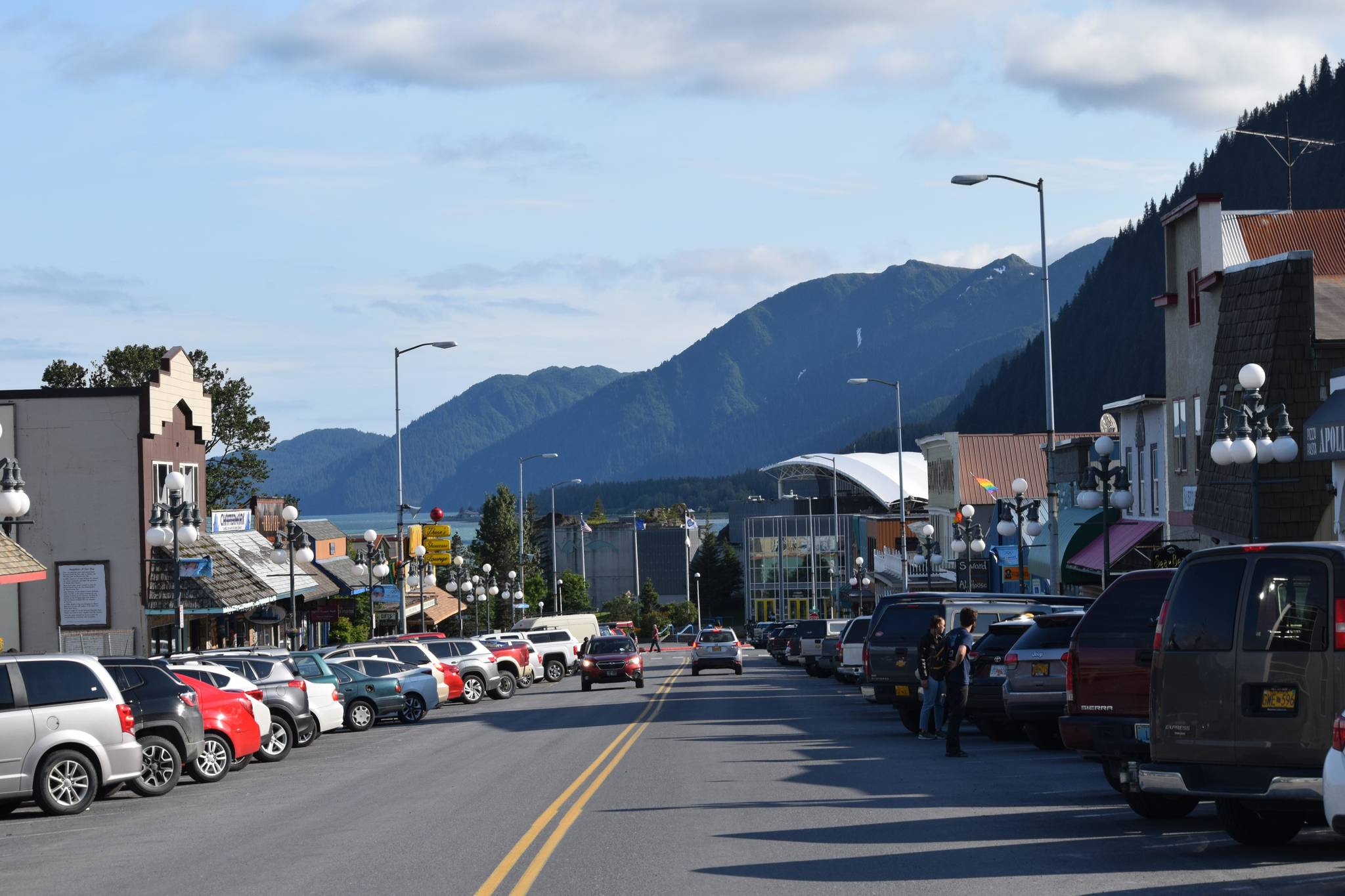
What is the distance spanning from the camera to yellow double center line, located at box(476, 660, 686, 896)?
10.5m

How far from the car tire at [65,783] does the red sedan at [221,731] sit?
3.04 m

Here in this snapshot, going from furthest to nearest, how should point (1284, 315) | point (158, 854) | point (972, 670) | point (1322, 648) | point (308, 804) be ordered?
point (1284, 315), point (972, 670), point (308, 804), point (158, 854), point (1322, 648)

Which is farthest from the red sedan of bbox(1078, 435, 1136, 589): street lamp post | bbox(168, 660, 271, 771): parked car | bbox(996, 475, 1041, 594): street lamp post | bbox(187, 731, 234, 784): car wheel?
bbox(996, 475, 1041, 594): street lamp post

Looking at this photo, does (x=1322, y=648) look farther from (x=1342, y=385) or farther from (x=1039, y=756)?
(x=1342, y=385)

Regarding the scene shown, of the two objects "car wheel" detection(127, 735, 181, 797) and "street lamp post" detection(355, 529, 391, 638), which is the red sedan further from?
"street lamp post" detection(355, 529, 391, 638)

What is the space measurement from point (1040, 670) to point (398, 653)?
64.9 feet

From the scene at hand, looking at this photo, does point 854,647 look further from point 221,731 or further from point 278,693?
point 221,731

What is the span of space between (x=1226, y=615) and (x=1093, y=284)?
165 metres

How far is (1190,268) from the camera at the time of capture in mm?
38750

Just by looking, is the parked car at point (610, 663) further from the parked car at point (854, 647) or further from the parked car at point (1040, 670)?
the parked car at point (1040, 670)

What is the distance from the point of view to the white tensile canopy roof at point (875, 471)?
126250 millimetres

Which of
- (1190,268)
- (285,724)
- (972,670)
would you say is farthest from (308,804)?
(1190,268)

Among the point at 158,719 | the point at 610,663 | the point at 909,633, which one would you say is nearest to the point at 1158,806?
the point at 909,633

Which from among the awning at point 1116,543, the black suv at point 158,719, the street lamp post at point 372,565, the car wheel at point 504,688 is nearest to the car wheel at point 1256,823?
the black suv at point 158,719
